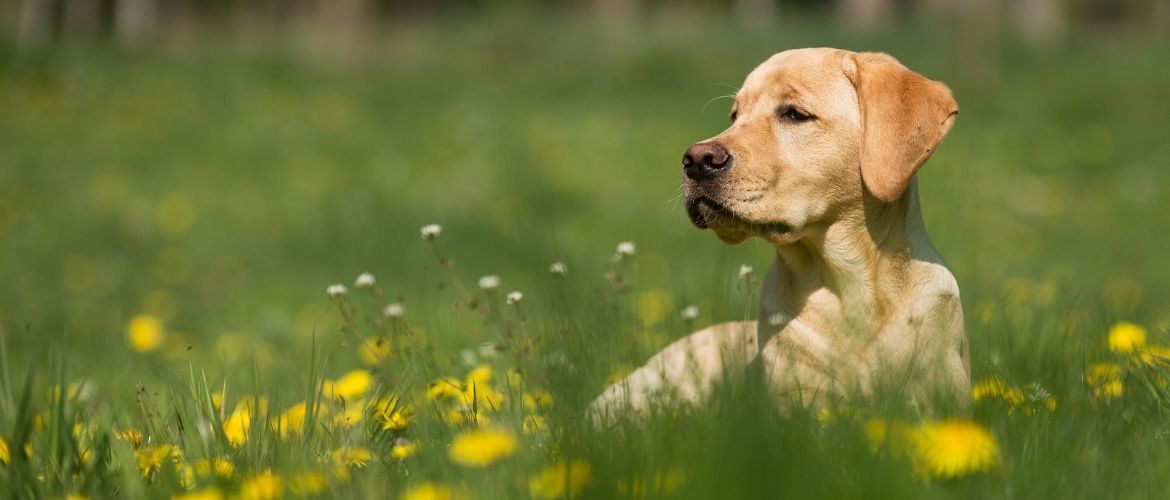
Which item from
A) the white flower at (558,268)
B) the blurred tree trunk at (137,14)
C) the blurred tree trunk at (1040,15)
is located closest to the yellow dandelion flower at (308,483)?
the white flower at (558,268)

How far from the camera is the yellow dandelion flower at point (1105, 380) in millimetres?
2627

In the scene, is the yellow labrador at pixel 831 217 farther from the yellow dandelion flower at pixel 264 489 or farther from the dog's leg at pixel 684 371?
the yellow dandelion flower at pixel 264 489

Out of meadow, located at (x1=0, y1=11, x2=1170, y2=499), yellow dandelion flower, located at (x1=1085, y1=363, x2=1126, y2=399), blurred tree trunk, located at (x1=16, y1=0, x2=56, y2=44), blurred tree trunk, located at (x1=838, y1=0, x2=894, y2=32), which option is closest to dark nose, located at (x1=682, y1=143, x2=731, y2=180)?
meadow, located at (x1=0, y1=11, x2=1170, y2=499)

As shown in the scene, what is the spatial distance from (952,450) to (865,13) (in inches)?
982

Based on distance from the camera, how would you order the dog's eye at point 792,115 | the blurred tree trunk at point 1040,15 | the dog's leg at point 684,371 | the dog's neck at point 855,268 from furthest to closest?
the blurred tree trunk at point 1040,15 < the dog's eye at point 792,115 < the dog's neck at point 855,268 < the dog's leg at point 684,371

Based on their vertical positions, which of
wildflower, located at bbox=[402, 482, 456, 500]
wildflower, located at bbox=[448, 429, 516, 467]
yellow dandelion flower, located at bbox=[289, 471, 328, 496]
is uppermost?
wildflower, located at bbox=[448, 429, 516, 467]

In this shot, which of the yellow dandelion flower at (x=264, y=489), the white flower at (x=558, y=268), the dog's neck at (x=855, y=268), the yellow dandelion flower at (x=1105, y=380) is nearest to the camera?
the yellow dandelion flower at (x=264, y=489)

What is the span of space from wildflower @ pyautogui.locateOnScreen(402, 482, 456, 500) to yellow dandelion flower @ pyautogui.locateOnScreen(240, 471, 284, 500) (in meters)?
0.22

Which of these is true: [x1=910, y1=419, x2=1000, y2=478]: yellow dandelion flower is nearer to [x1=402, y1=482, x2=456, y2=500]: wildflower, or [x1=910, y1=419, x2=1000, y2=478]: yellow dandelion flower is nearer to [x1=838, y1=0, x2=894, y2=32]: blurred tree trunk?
[x1=402, y1=482, x2=456, y2=500]: wildflower

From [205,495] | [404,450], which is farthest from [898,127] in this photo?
[205,495]

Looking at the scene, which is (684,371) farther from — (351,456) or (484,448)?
(484,448)

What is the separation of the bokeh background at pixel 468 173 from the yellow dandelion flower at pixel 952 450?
915mm

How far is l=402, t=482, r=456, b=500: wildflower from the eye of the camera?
1947mm

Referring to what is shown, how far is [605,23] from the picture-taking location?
22625mm
